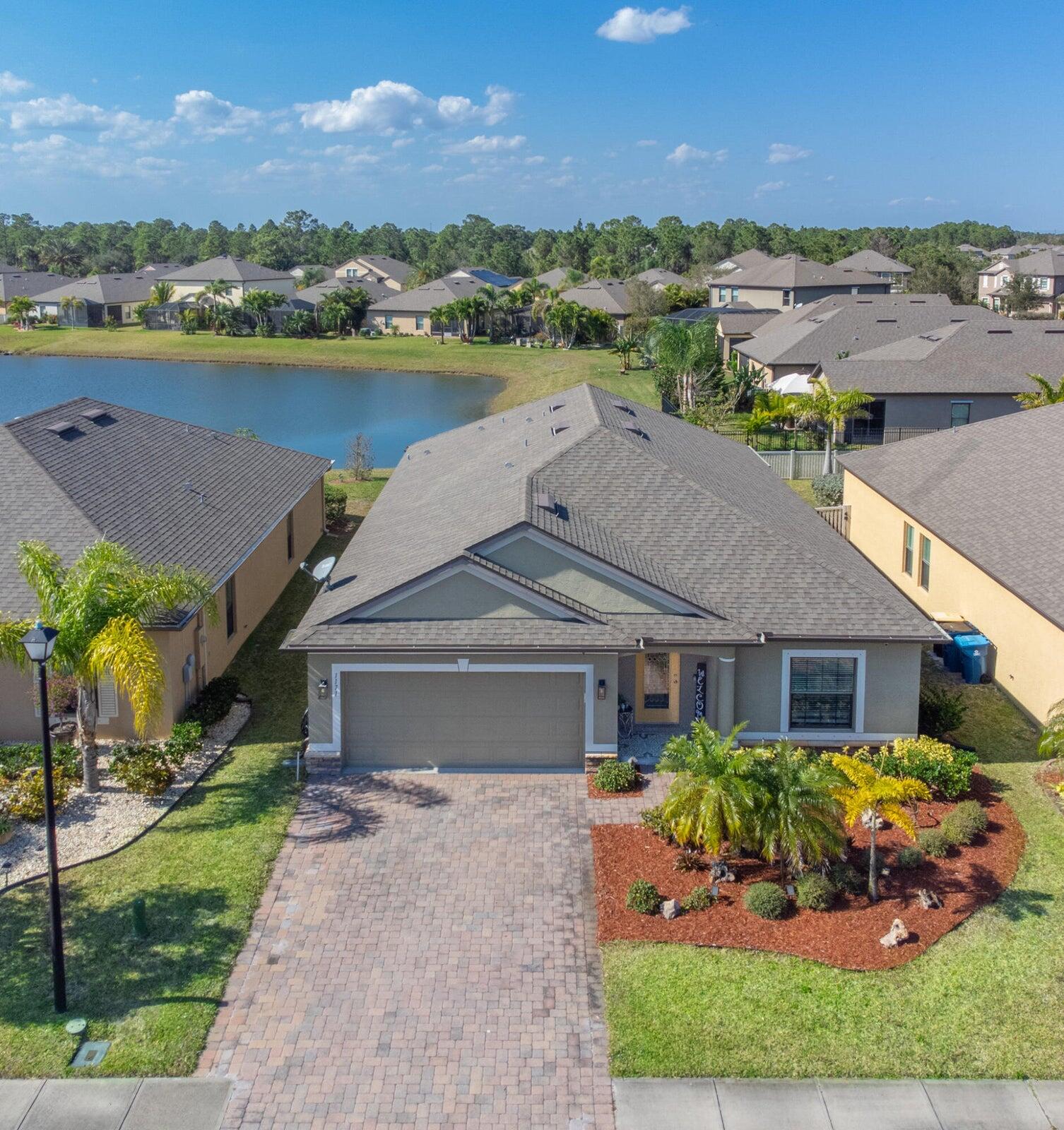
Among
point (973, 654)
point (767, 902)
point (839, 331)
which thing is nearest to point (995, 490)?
point (973, 654)

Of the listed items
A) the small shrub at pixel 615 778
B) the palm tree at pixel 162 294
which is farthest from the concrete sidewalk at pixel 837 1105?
the palm tree at pixel 162 294

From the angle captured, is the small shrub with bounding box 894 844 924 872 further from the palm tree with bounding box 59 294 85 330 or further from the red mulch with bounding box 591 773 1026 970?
the palm tree with bounding box 59 294 85 330

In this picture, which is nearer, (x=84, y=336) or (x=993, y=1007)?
(x=993, y=1007)

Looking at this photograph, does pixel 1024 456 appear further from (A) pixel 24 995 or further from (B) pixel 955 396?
(A) pixel 24 995

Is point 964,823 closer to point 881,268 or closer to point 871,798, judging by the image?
point 871,798

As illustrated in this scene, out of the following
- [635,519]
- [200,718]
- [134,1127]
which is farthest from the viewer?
[635,519]

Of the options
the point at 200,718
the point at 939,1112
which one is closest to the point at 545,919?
the point at 939,1112
